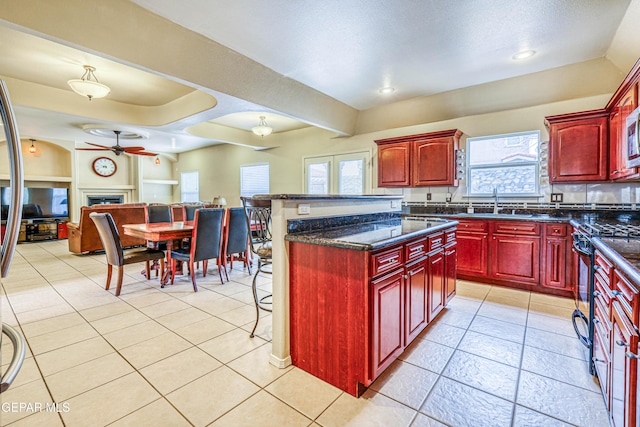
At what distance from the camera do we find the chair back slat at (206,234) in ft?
12.2

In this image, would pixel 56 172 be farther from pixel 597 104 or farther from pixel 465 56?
pixel 597 104

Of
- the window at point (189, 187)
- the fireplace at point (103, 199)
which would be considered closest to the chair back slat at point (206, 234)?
the window at point (189, 187)

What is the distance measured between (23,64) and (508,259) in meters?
6.56

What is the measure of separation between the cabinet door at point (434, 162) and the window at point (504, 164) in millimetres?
405

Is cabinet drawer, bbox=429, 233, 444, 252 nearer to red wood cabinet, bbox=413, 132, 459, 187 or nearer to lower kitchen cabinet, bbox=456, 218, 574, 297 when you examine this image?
lower kitchen cabinet, bbox=456, 218, 574, 297

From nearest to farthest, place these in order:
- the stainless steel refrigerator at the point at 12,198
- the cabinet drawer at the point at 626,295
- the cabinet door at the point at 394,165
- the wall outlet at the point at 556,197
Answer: the stainless steel refrigerator at the point at 12,198
the cabinet drawer at the point at 626,295
the wall outlet at the point at 556,197
the cabinet door at the point at 394,165

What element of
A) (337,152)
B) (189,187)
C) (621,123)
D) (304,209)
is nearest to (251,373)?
(304,209)

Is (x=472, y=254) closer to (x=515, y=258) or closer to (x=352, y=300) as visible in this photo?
(x=515, y=258)

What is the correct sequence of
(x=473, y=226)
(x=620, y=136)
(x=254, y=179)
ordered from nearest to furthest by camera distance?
(x=620, y=136), (x=473, y=226), (x=254, y=179)

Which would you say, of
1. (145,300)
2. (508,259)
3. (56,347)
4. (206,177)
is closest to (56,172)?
(206,177)

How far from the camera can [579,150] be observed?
11.6ft


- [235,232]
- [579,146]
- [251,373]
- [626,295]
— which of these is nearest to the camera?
[626,295]

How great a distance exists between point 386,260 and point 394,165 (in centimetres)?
346

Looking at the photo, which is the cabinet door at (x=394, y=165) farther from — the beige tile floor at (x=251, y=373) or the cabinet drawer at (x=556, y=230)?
the beige tile floor at (x=251, y=373)
